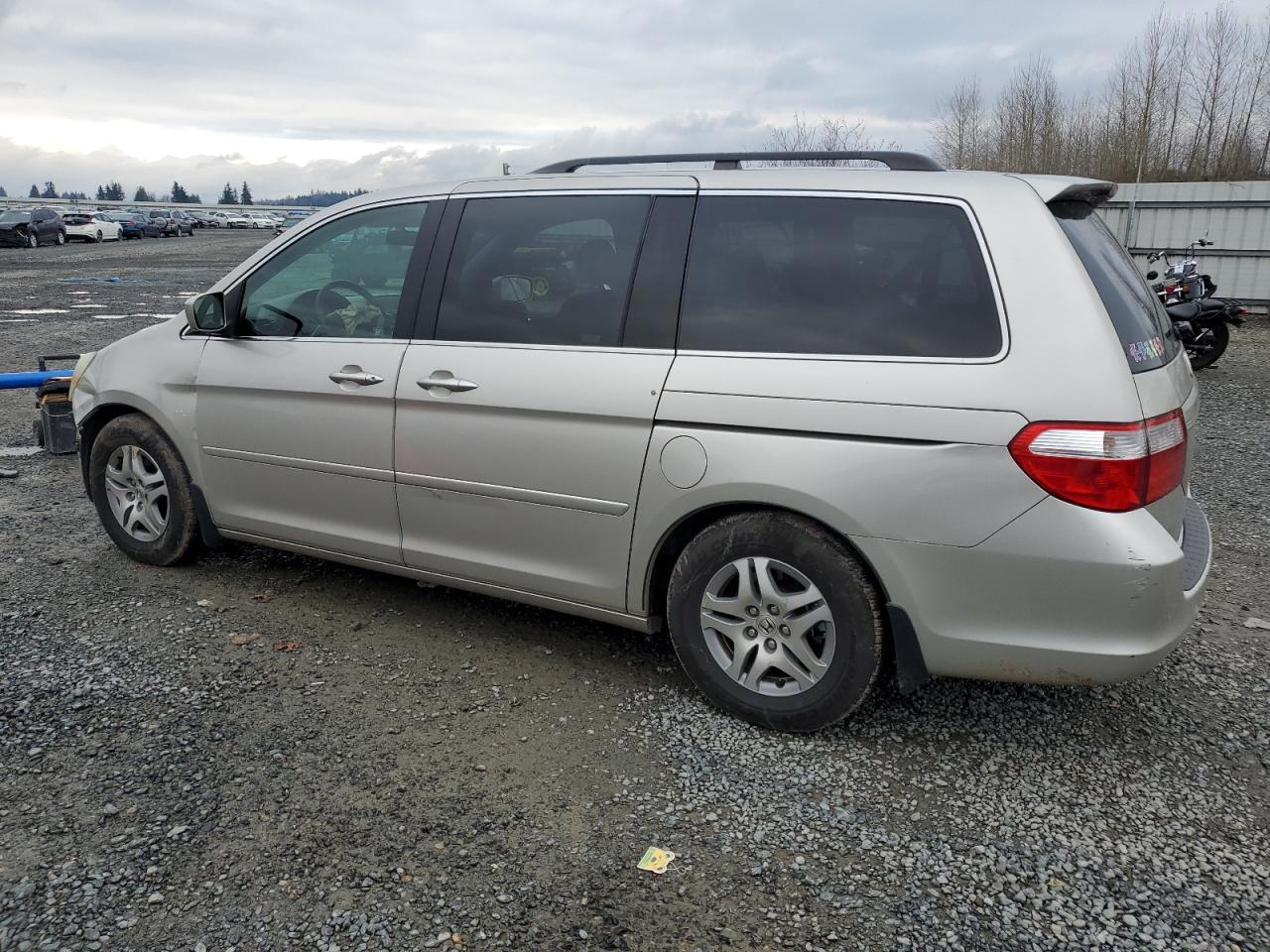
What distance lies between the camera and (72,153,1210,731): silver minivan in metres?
3.00

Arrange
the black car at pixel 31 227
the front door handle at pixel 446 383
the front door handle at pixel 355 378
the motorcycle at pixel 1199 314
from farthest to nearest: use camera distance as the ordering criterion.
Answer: the black car at pixel 31 227, the motorcycle at pixel 1199 314, the front door handle at pixel 355 378, the front door handle at pixel 446 383

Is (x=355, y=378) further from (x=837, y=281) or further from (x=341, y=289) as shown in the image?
(x=837, y=281)

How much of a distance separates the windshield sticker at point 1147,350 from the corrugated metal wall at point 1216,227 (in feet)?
44.4

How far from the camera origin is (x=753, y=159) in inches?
151

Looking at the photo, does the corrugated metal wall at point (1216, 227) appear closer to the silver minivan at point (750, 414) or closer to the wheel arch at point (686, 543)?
the silver minivan at point (750, 414)

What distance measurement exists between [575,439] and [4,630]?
2669mm

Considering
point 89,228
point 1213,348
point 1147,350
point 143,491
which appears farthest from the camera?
point 89,228

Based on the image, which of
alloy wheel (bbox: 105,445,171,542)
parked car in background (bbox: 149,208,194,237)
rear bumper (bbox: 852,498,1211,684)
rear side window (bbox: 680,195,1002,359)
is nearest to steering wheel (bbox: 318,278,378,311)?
alloy wheel (bbox: 105,445,171,542)

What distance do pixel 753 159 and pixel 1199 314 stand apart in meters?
9.02

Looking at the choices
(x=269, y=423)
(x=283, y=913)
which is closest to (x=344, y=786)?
(x=283, y=913)

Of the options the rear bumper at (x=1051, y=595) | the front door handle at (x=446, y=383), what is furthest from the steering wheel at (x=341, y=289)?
the rear bumper at (x=1051, y=595)

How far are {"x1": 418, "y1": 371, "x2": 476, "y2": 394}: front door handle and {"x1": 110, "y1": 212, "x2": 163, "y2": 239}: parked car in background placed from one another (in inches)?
2272

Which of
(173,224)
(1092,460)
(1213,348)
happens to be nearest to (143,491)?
(1092,460)

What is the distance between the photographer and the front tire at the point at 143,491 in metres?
4.85
